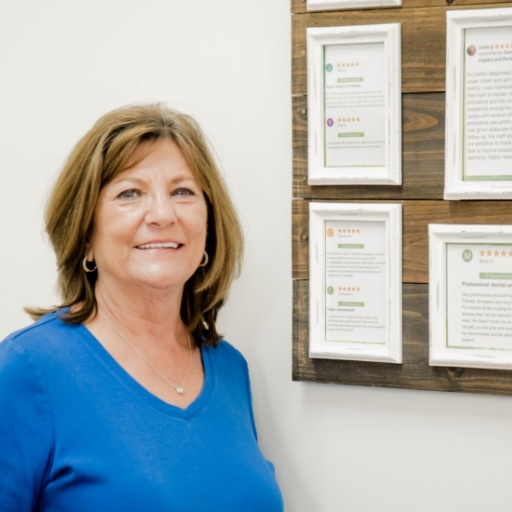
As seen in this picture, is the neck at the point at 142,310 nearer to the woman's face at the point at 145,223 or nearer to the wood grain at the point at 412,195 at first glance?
the woman's face at the point at 145,223

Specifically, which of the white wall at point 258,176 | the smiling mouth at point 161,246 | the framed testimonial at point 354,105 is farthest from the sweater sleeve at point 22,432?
the framed testimonial at point 354,105

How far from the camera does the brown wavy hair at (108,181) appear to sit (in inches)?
53.1

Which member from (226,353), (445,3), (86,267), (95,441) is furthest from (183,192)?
(445,3)

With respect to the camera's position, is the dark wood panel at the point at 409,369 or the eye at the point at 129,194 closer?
the eye at the point at 129,194

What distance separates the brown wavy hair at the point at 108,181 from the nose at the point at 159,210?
72 mm

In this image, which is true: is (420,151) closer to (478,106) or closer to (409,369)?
(478,106)

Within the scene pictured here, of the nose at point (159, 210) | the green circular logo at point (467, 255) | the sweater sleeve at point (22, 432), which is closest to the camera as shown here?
the sweater sleeve at point (22, 432)

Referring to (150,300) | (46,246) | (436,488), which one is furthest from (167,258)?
(436,488)

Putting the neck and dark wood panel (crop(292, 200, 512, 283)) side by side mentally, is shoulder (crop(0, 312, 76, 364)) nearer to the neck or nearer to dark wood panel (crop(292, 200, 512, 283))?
the neck

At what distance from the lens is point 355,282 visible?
1.51 metres

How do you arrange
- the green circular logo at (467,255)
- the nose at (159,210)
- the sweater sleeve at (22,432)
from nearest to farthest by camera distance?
1. the sweater sleeve at (22,432)
2. the nose at (159,210)
3. the green circular logo at (467,255)

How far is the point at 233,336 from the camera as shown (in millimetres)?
1644

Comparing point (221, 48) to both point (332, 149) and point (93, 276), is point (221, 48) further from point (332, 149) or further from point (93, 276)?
point (93, 276)

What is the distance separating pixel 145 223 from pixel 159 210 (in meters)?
0.03
